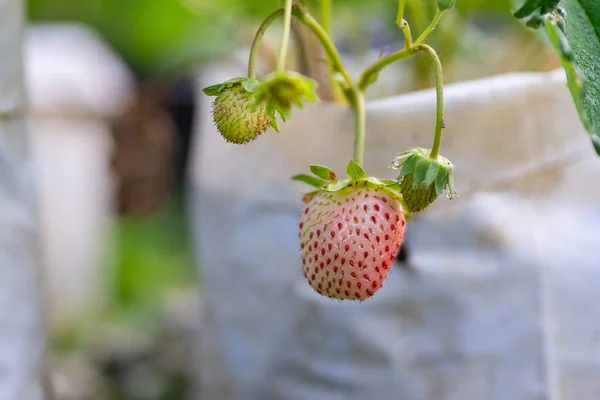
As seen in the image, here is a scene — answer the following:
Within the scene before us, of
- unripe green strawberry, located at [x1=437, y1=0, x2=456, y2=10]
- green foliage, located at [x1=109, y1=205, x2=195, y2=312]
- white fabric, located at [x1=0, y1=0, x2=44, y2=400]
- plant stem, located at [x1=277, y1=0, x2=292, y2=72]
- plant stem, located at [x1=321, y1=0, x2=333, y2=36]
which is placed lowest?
green foliage, located at [x1=109, y1=205, x2=195, y2=312]

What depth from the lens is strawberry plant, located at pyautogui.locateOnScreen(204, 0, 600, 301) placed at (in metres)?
0.35

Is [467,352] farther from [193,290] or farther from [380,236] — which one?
[193,290]

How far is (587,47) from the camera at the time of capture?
15.3 inches

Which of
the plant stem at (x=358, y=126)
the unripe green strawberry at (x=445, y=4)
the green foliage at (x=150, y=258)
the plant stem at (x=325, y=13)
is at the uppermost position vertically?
the plant stem at (x=325, y=13)

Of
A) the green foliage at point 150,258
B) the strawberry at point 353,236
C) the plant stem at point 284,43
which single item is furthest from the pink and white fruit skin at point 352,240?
the green foliage at point 150,258

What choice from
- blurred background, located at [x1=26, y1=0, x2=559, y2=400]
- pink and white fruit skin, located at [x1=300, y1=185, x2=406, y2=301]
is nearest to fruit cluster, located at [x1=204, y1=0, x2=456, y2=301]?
pink and white fruit skin, located at [x1=300, y1=185, x2=406, y2=301]

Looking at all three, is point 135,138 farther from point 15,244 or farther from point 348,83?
point 348,83

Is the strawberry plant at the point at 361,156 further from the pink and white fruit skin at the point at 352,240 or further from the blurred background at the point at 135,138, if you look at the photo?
the blurred background at the point at 135,138

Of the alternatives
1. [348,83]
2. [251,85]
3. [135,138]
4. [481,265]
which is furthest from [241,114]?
[135,138]

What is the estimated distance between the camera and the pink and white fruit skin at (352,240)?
40 centimetres

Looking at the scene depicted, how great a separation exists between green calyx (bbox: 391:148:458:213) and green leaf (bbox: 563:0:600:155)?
0.26 feet

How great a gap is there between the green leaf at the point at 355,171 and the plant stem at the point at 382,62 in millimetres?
67

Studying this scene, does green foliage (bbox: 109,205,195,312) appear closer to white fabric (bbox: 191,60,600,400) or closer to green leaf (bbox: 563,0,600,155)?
white fabric (bbox: 191,60,600,400)

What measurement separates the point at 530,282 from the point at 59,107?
1319mm
